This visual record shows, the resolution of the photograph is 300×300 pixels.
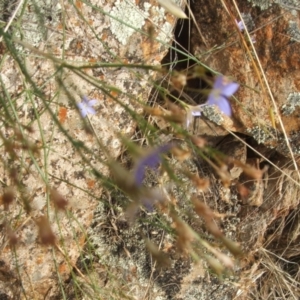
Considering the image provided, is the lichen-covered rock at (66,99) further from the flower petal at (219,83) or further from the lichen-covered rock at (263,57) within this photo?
the flower petal at (219,83)

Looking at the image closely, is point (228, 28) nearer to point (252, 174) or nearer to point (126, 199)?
point (126, 199)

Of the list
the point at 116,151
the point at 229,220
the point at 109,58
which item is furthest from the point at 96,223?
the point at 109,58

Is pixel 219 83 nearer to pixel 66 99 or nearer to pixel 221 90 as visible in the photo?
pixel 221 90

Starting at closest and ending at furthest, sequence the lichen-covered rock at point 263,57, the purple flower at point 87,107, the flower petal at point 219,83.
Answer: the flower petal at point 219,83
the purple flower at point 87,107
the lichen-covered rock at point 263,57

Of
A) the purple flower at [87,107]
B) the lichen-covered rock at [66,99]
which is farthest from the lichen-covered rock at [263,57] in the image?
the purple flower at [87,107]

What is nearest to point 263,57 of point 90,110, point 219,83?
point 90,110

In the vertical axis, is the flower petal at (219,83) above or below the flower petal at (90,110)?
above

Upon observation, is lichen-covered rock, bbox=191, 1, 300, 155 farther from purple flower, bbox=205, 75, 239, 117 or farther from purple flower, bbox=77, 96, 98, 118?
purple flower, bbox=205, 75, 239, 117
